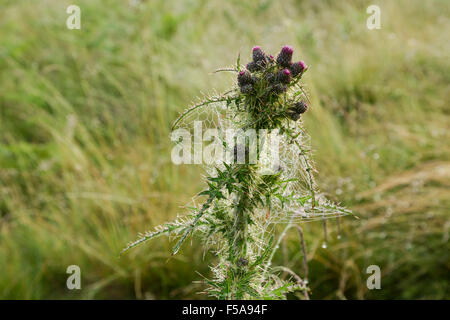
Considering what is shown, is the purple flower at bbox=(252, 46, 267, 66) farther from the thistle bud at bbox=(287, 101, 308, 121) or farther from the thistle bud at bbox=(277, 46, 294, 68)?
the thistle bud at bbox=(287, 101, 308, 121)

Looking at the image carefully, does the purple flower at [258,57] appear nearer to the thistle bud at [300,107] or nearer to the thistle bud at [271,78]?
the thistle bud at [271,78]

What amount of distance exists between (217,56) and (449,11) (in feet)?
12.4

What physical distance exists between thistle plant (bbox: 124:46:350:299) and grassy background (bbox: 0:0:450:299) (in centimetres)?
113

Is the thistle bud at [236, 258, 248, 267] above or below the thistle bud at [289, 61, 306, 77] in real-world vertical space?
below

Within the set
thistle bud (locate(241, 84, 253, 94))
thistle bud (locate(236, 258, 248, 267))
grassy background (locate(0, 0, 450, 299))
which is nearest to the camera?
thistle bud (locate(241, 84, 253, 94))

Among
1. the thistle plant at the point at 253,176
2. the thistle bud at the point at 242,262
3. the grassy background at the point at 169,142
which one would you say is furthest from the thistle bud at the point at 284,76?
the grassy background at the point at 169,142

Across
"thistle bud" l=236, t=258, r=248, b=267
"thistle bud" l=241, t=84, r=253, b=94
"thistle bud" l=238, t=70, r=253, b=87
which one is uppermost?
"thistle bud" l=238, t=70, r=253, b=87

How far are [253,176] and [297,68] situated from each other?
1.13 feet

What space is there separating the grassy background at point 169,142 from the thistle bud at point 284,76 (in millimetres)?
1459

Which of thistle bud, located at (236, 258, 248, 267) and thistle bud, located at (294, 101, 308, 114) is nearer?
thistle bud, located at (294, 101, 308, 114)

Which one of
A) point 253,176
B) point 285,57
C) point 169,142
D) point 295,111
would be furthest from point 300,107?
point 169,142

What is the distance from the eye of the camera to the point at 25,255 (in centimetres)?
348

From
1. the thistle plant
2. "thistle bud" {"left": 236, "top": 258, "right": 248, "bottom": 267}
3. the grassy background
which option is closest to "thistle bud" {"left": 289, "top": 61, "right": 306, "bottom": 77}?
the thistle plant

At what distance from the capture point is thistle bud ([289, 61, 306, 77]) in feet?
3.88
